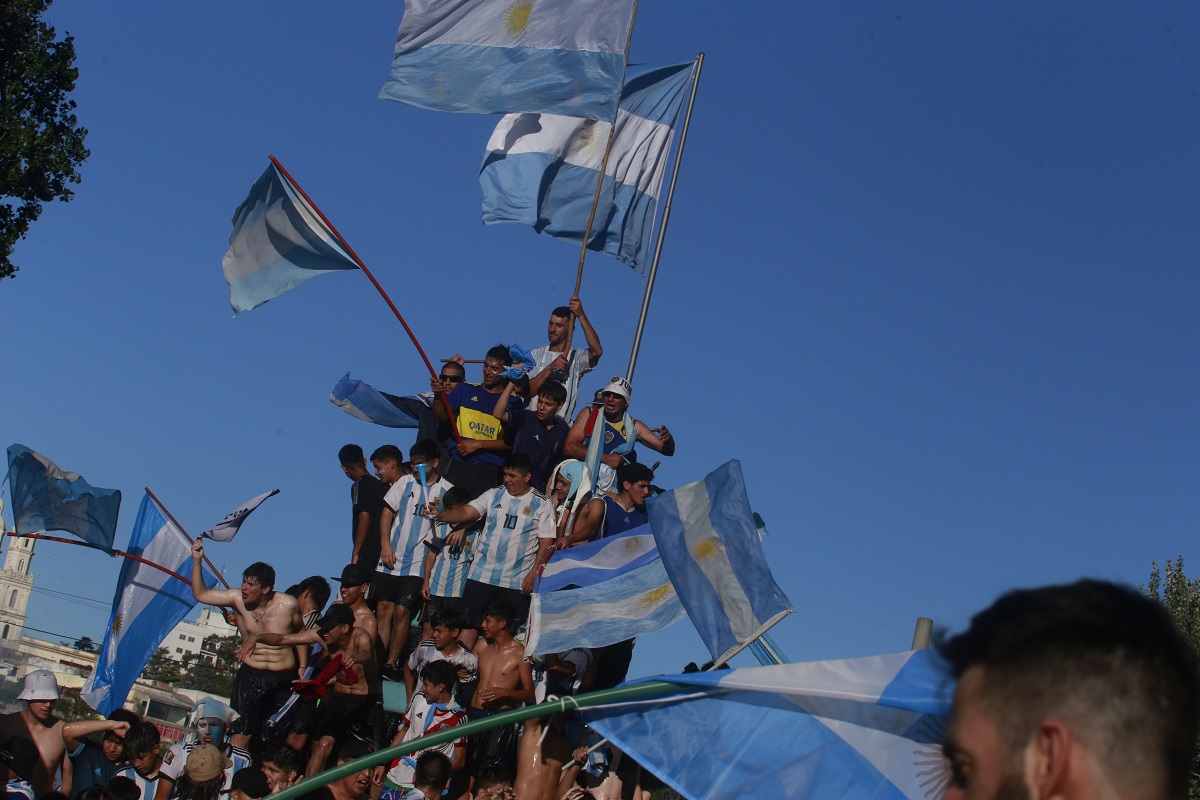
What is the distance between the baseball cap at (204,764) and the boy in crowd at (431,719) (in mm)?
1194

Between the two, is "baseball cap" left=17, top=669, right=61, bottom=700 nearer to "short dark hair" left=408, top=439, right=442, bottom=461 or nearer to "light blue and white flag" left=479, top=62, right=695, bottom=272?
"short dark hair" left=408, top=439, right=442, bottom=461

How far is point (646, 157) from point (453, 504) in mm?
5368

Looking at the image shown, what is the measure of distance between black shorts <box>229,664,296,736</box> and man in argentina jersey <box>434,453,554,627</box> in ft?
5.35

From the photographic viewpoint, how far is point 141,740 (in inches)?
332

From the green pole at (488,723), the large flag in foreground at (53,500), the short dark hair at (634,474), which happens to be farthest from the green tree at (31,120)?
the green pole at (488,723)

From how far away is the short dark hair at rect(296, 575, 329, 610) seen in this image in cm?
1003

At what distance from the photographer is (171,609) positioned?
12008 millimetres

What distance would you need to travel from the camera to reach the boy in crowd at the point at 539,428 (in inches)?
446

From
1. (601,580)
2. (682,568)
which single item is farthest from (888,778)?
(601,580)

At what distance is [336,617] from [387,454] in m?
2.28

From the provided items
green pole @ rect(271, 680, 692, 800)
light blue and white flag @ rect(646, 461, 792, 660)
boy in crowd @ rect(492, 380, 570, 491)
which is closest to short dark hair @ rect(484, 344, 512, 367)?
boy in crowd @ rect(492, 380, 570, 491)

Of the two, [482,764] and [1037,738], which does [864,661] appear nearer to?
[1037,738]

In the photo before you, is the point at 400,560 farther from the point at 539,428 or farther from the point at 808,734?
the point at 808,734

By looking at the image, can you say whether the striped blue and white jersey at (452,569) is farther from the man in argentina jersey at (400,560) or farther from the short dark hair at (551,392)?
the short dark hair at (551,392)
